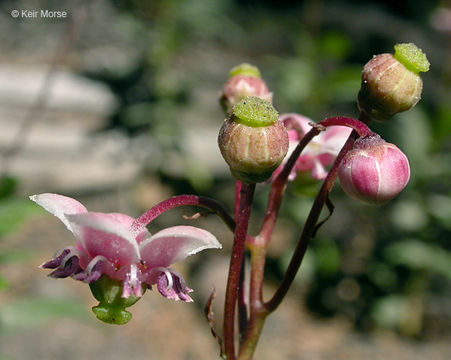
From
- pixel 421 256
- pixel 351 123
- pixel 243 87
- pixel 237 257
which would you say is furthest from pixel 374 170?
pixel 421 256

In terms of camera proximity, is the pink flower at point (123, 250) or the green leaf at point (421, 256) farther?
the green leaf at point (421, 256)

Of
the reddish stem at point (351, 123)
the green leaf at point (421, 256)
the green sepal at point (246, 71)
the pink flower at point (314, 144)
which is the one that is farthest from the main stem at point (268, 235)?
the green leaf at point (421, 256)

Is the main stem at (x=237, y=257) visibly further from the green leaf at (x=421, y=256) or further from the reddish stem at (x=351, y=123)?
the green leaf at (x=421, y=256)

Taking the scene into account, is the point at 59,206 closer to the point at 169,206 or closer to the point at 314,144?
the point at 169,206

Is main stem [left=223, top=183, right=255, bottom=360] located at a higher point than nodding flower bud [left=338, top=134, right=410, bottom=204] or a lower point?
lower

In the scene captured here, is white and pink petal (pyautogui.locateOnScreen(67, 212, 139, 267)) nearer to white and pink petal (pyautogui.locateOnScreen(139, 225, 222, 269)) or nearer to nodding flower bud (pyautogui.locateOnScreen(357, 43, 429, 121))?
white and pink petal (pyautogui.locateOnScreen(139, 225, 222, 269))

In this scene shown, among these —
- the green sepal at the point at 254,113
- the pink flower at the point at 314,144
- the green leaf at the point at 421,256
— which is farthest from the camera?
the green leaf at the point at 421,256

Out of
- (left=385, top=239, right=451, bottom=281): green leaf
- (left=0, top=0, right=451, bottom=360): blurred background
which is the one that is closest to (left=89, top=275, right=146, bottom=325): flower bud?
(left=0, top=0, right=451, bottom=360): blurred background
